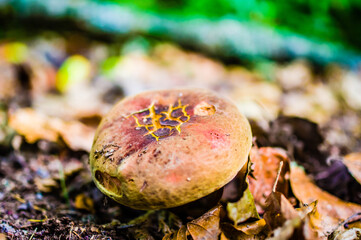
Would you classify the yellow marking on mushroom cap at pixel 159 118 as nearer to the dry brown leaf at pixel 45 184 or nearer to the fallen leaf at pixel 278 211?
the fallen leaf at pixel 278 211

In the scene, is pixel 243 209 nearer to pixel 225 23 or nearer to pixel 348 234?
pixel 348 234

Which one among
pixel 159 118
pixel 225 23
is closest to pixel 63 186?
pixel 159 118

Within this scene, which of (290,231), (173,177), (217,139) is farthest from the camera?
(217,139)

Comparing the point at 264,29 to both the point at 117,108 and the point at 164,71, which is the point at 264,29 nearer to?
the point at 164,71

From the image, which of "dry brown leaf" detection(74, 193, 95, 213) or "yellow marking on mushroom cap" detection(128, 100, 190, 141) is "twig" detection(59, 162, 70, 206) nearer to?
"dry brown leaf" detection(74, 193, 95, 213)

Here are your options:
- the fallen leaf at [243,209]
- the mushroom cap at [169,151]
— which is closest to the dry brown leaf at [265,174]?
the fallen leaf at [243,209]

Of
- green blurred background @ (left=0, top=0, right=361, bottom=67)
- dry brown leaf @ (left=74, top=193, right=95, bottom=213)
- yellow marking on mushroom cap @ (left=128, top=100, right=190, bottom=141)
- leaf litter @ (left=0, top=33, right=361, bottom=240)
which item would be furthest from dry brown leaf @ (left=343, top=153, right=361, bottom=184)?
green blurred background @ (left=0, top=0, right=361, bottom=67)
